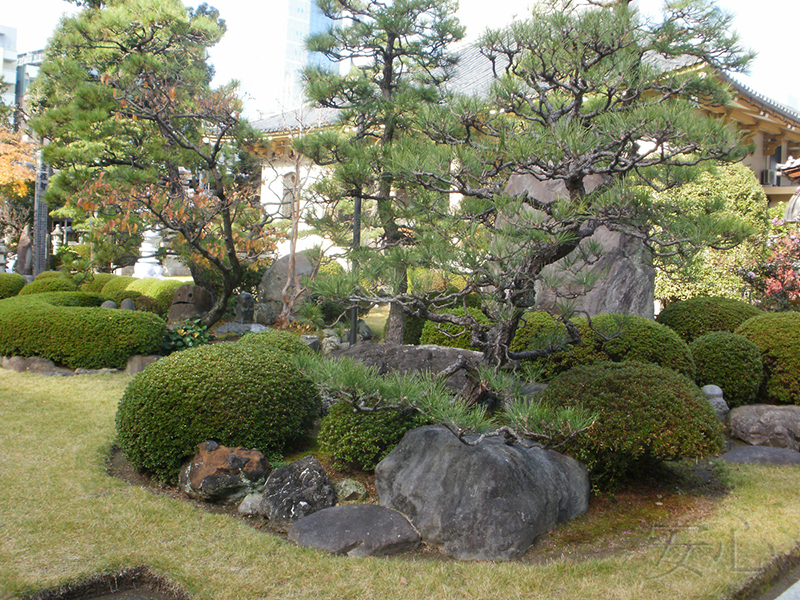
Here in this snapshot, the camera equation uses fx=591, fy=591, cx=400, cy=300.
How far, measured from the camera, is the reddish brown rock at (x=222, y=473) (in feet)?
13.0

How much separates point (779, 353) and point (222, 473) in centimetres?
547

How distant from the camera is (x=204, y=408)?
167 inches

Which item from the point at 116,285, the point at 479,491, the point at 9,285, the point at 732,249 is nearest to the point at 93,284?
the point at 116,285

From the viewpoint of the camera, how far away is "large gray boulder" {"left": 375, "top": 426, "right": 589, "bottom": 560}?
3.29m

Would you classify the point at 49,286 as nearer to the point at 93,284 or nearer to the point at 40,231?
the point at 93,284

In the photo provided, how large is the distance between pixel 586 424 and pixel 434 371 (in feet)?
6.32

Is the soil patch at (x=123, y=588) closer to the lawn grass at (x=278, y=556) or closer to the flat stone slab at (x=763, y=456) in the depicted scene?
the lawn grass at (x=278, y=556)

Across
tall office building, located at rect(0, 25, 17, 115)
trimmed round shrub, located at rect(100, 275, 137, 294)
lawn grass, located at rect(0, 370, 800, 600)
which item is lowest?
lawn grass, located at rect(0, 370, 800, 600)

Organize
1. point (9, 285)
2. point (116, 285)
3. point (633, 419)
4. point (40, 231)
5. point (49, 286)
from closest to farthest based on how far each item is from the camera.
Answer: point (633, 419)
point (49, 286)
point (9, 285)
point (116, 285)
point (40, 231)

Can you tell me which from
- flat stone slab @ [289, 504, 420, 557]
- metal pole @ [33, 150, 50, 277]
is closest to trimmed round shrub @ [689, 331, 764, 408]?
flat stone slab @ [289, 504, 420, 557]

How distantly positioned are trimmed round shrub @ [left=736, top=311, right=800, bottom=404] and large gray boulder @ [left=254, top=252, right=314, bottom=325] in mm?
7150

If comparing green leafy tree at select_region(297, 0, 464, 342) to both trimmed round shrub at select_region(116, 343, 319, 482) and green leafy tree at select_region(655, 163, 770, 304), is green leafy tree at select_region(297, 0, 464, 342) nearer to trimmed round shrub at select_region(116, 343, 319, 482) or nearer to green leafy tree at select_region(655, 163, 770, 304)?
trimmed round shrub at select_region(116, 343, 319, 482)

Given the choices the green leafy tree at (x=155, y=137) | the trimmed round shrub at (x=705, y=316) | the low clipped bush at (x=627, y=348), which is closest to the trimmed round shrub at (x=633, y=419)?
the low clipped bush at (x=627, y=348)

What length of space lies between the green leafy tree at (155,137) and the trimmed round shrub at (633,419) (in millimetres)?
5737
